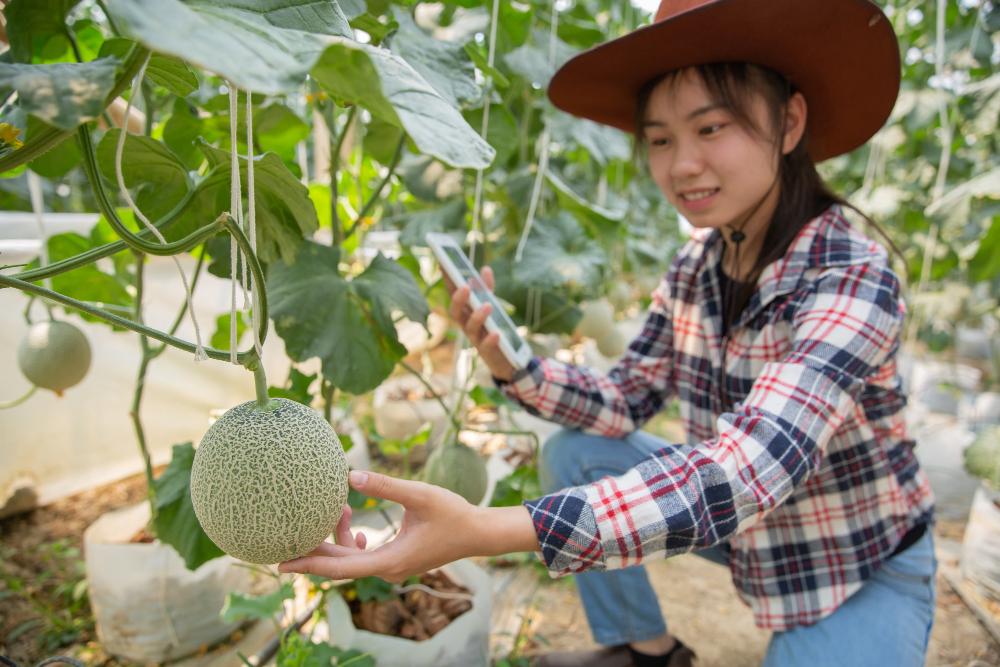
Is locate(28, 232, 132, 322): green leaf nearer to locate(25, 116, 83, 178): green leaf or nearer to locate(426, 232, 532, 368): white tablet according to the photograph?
locate(25, 116, 83, 178): green leaf

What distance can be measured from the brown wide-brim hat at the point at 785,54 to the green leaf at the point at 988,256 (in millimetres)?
1305

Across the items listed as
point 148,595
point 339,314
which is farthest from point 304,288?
point 148,595

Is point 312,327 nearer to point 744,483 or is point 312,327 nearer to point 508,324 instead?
point 508,324

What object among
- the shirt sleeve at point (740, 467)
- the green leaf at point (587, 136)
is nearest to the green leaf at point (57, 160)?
the shirt sleeve at point (740, 467)

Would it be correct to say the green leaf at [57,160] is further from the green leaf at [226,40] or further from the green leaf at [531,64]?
the green leaf at [531,64]

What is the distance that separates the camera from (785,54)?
1.03 meters

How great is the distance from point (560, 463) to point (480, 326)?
422 mm

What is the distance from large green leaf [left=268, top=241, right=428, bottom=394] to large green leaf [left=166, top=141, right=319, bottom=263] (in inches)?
3.8

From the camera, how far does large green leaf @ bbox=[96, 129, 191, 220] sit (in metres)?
0.69

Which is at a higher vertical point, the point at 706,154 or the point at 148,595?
the point at 706,154

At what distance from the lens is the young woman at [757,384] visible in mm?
782

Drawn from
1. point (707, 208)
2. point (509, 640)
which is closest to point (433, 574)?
point (509, 640)

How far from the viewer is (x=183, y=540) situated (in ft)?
3.03

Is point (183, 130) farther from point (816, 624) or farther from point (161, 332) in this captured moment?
point (816, 624)
